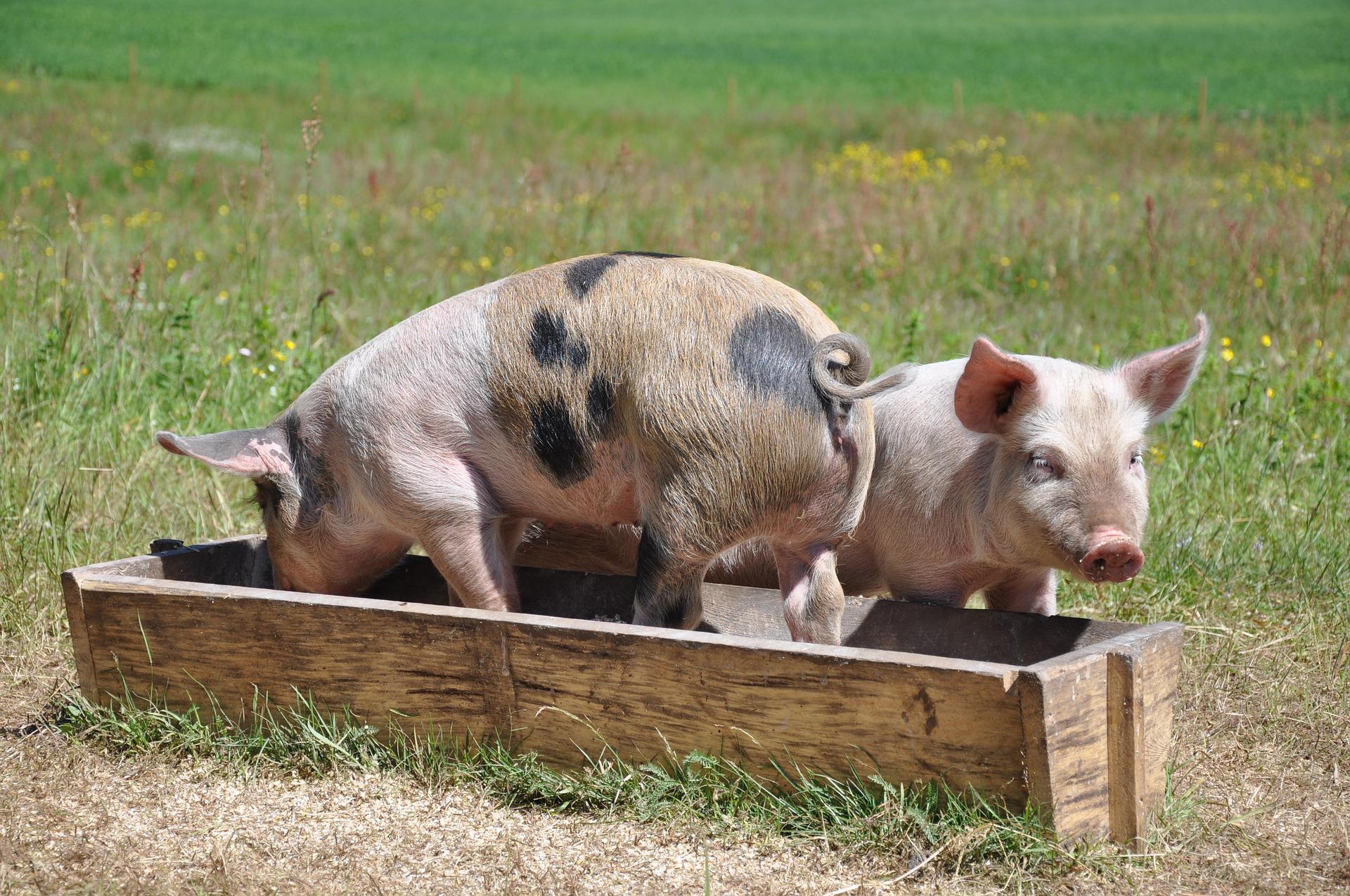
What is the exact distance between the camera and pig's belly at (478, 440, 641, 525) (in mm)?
3396

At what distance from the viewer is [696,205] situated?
35.7ft

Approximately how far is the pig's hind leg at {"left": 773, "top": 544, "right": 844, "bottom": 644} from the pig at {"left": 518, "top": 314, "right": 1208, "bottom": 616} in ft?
1.39

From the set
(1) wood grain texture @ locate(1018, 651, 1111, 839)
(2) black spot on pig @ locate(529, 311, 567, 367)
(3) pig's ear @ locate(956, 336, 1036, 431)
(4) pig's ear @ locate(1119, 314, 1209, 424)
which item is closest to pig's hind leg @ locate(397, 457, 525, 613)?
(2) black spot on pig @ locate(529, 311, 567, 367)

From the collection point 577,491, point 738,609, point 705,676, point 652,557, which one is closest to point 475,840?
point 705,676

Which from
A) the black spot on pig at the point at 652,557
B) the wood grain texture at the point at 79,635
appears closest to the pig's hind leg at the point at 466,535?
the black spot on pig at the point at 652,557

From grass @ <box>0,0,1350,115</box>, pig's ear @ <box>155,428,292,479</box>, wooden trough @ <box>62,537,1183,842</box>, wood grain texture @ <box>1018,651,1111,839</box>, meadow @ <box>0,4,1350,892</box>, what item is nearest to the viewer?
wood grain texture @ <box>1018,651,1111,839</box>

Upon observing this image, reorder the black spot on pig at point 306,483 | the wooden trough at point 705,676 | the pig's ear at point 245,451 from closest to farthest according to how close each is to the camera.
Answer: the wooden trough at point 705,676, the pig's ear at point 245,451, the black spot on pig at point 306,483

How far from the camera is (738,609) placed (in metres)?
4.06

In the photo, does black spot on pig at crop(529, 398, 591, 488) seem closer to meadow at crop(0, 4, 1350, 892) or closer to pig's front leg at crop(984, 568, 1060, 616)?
meadow at crop(0, 4, 1350, 892)

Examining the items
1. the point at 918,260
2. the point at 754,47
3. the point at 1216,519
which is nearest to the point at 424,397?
the point at 1216,519

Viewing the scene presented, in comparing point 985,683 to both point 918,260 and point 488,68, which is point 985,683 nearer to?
point 918,260

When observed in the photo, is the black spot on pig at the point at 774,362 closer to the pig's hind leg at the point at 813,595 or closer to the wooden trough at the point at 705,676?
the pig's hind leg at the point at 813,595

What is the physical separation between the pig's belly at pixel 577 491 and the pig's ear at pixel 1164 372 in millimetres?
1303

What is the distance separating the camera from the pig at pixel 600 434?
10.5 ft
